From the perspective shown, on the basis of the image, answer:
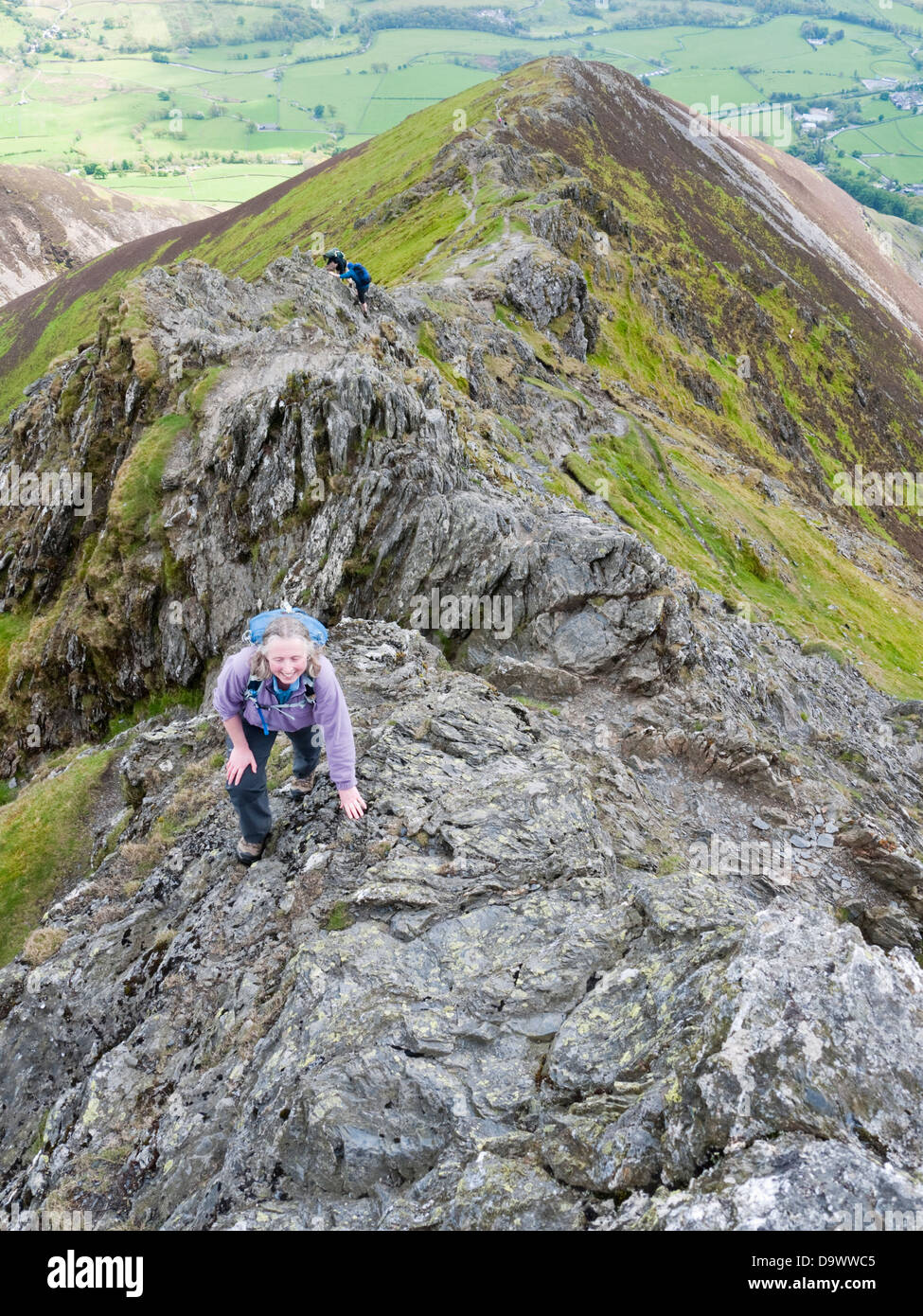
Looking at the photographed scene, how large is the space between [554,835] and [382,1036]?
4.61 meters

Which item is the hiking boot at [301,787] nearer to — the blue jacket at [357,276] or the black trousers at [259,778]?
the black trousers at [259,778]

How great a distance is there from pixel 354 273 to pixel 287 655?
1651 inches

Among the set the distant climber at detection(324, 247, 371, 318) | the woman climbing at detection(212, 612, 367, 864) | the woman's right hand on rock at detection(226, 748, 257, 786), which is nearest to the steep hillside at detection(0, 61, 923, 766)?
the distant climber at detection(324, 247, 371, 318)

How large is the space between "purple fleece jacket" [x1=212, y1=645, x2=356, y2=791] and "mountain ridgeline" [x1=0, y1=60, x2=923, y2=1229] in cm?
191

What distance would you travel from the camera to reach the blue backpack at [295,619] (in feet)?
31.4

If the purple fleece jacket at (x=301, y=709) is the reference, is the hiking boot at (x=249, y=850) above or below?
below

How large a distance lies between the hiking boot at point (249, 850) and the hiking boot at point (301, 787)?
100cm

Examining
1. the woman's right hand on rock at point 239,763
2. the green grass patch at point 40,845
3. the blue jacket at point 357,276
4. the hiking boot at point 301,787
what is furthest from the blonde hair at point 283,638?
the blue jacket at point 357,276

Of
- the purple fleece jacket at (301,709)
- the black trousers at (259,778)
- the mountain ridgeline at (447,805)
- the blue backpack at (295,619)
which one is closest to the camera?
the mountain ridgeline at (447,805)

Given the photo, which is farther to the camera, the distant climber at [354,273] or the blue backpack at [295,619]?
the distant climber at [354,273]

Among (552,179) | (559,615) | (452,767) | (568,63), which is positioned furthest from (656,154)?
(452,767)

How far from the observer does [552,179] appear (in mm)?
97688

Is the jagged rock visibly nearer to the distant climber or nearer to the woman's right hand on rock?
the woman's right hand on rock

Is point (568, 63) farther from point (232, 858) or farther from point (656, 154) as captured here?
point (232, 858)
